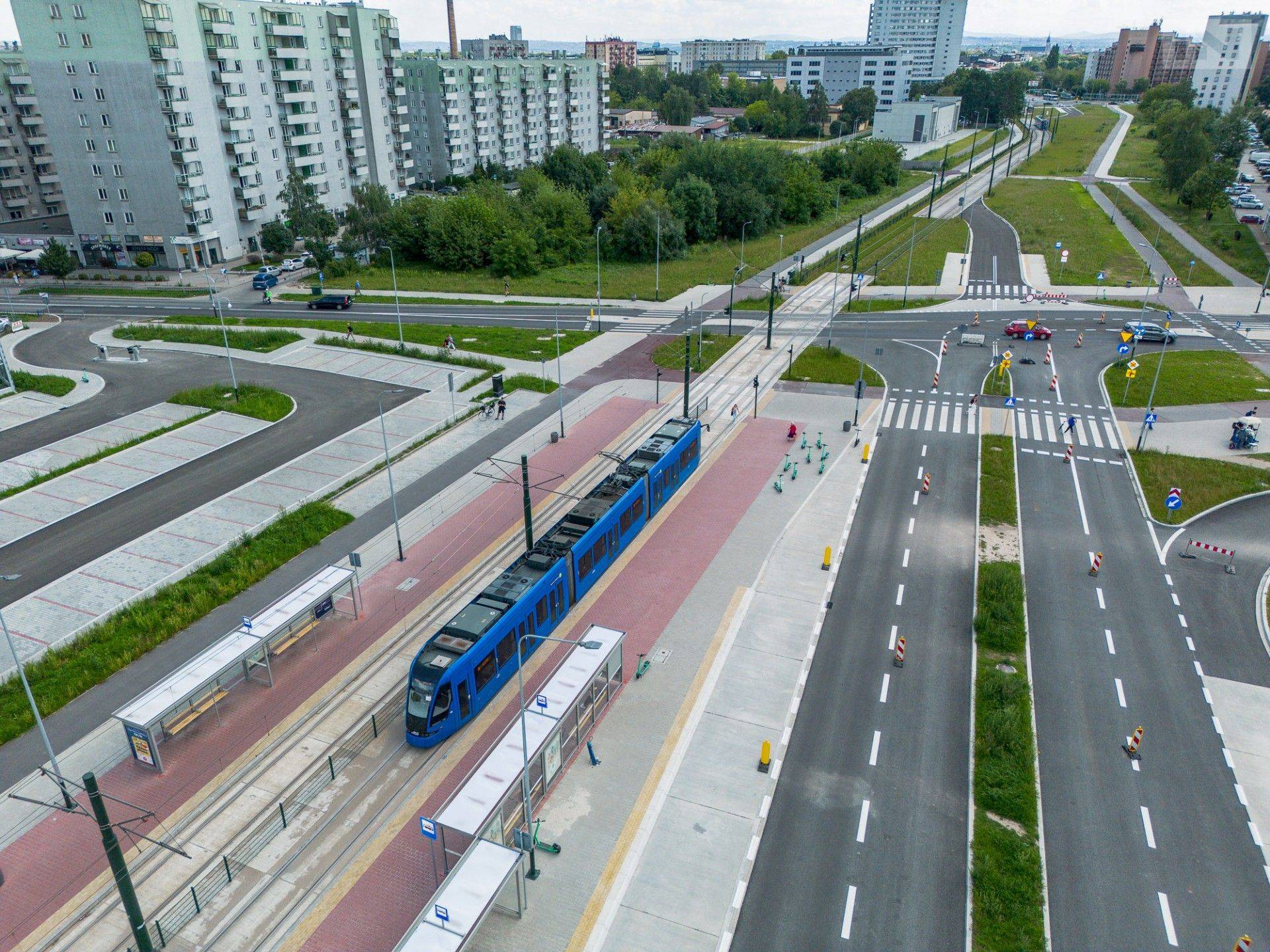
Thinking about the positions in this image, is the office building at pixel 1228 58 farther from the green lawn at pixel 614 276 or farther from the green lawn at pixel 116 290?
the green lawn at pixel 116 290

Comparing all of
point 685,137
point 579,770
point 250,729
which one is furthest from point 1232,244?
point 250,729

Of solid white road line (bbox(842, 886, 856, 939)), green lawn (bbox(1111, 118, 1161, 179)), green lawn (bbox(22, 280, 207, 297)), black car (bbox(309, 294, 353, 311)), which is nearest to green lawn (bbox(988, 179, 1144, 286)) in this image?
green lawn (bbox(1111, 118, 1161, 179))

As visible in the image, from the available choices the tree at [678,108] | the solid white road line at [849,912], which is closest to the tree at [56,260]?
the solid white road line at [849,912]

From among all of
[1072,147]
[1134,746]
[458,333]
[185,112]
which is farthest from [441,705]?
[1072,147]

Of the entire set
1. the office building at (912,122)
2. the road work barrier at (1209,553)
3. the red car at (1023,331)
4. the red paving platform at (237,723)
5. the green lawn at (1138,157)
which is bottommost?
the red paving platform at (237,723)

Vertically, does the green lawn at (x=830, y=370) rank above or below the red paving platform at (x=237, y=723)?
above

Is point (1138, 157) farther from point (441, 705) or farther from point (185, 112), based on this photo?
point (441, 705)

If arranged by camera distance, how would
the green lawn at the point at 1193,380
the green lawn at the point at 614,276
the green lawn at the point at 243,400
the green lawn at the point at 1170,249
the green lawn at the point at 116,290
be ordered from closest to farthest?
1. the green lawn at the point at 243,400
2. the green lawn at the point at 1193,380
3. the green lawn at the point at 116,290
4. the green lawn at the point at 1170,249
5. the green lawn at the point at 614,276
